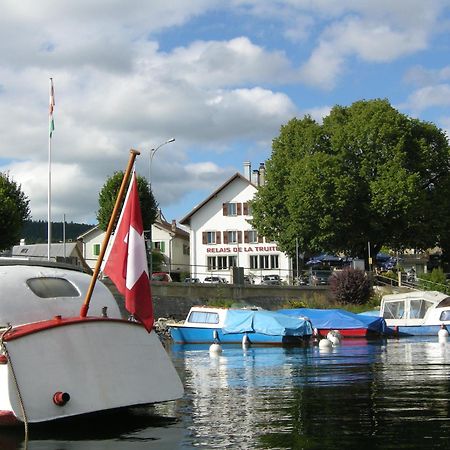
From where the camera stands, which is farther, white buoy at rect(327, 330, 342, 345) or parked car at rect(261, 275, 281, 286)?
parked car at rect(261, 275, 281, 286)

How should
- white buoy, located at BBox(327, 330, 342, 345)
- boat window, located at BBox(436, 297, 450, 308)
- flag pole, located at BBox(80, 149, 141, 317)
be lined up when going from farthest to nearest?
boat window, located at BBox(436, 297, 450, 308)
white buoy, located at BBox(327, 330, 342, 345)
flag pole, located at BBox(80, 149, 141, 317)

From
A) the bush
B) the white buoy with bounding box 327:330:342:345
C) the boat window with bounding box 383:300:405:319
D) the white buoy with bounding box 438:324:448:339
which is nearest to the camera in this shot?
the white buoy with bounding box 327:330:342:345

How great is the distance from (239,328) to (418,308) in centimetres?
1295

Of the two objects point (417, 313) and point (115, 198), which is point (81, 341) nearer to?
point (417, 313)

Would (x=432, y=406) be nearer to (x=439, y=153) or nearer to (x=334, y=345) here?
(x=334, y=345)

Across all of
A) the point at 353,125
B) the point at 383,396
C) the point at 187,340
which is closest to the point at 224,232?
the point at 353,125

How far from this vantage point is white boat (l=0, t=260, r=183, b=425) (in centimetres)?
1280

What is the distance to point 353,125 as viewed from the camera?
7344cm

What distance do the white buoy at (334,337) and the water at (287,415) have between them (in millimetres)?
14952

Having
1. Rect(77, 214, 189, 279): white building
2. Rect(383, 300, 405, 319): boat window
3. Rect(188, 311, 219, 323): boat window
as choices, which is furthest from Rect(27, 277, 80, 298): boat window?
Rect(77, 214, 189, 279): white building

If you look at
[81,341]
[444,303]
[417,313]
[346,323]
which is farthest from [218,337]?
[81,341]

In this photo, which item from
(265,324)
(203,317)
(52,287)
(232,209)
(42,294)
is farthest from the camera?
(232,209)

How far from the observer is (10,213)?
6231 centimetres

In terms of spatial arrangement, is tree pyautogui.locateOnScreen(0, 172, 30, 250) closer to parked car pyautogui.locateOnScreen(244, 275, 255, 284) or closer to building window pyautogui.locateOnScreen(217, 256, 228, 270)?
parked car pyautogui.locateOnScreen(244, 275, 255, 284)
